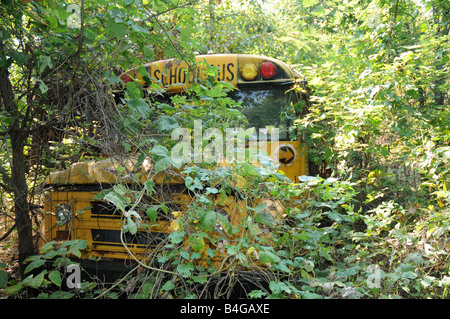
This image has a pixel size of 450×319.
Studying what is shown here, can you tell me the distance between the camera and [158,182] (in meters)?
2.43

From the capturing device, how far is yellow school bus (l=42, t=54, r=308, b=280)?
2.41 meters

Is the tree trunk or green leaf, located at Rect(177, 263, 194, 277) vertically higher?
the tree trunk

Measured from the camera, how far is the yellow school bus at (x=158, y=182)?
2408mm

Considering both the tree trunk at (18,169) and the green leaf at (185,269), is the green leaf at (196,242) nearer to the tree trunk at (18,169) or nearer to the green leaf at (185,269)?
the green leaf at (185,269)

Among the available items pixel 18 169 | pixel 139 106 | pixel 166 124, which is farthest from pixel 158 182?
pixel 18 169

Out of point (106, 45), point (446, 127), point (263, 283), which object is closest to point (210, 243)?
point (263, 283)

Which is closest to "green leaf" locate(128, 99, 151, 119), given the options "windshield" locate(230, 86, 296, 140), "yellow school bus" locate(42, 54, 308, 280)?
"yellow school bus" locate(42, 54, 308, 280)

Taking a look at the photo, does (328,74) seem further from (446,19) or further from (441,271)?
(441,271)

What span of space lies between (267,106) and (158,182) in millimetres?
1595

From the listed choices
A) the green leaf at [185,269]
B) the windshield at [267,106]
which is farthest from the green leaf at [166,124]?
the windshield at [267,106]

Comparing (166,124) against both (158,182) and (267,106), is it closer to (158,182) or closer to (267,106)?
(158,182)

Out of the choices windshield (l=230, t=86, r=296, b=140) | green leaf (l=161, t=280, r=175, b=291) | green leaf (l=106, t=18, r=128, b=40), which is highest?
green leaf (l=106, t=18, r=128, b=40)

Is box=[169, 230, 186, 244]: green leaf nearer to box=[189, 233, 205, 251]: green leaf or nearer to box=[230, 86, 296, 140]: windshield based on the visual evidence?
box=[189, 233, 205, 251]: green leaf

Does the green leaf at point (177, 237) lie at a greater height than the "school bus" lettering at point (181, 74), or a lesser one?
lesser
